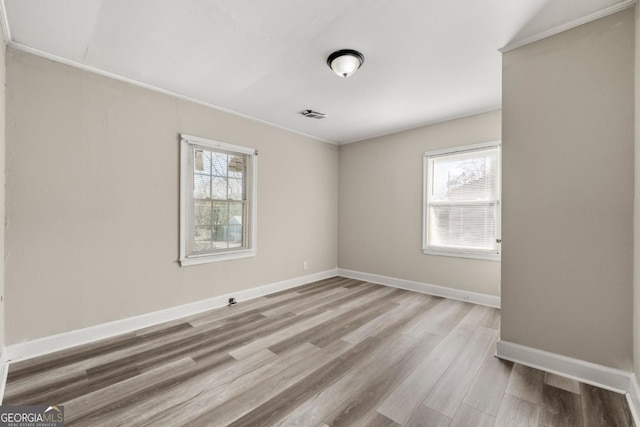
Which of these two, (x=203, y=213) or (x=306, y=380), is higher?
(x=203, y=213)

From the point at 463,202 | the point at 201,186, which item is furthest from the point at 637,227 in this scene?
the point at 201,186

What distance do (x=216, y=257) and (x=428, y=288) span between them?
3125mm

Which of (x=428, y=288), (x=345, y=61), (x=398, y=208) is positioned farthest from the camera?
(x=398, y=208)

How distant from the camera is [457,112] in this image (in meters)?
3.78

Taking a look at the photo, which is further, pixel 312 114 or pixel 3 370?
pixel 312 114

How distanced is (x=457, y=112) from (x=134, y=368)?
14.8 ft

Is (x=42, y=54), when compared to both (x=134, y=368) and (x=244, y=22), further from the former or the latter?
(x=134, y=368)

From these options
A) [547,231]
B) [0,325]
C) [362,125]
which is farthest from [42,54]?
[547,231]

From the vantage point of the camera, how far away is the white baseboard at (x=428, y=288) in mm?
3729

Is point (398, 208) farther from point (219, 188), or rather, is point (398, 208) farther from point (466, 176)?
point (219, 188)

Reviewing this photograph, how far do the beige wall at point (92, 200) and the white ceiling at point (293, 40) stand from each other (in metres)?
0.31

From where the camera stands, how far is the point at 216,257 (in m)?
3.62

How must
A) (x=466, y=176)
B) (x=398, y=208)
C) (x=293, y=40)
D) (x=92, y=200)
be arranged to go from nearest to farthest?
1. (x=293, y=40)
2. (x=92, y=200)
3. (x=466, y=176)
4. (x=398, y=208)

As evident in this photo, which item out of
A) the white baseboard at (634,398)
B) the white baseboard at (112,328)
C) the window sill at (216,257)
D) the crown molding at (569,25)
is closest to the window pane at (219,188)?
the window sill at (216,257)
